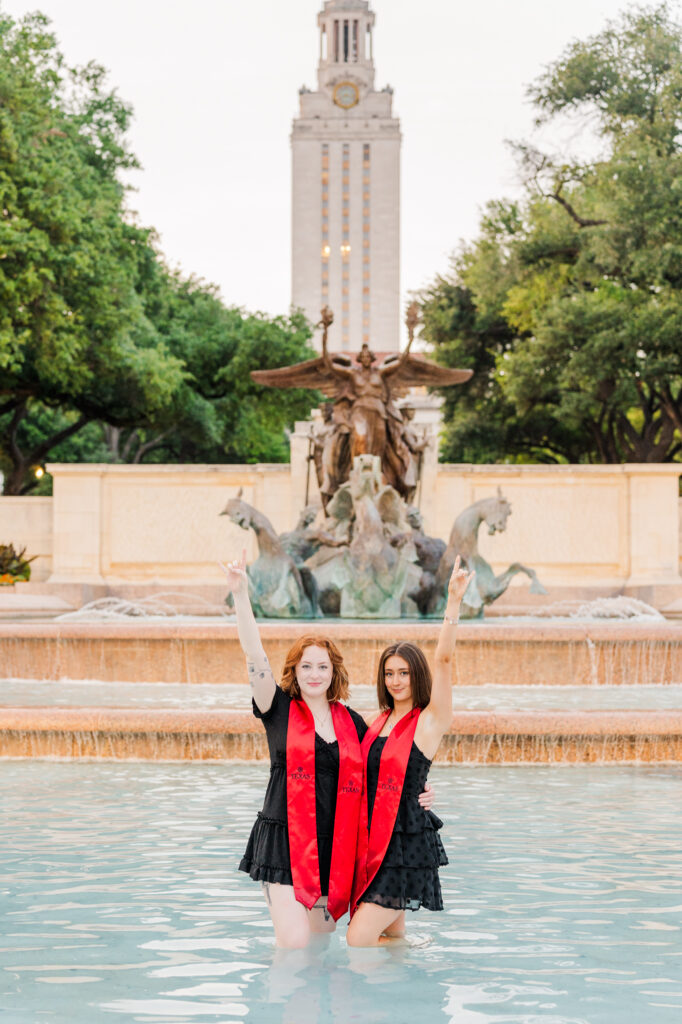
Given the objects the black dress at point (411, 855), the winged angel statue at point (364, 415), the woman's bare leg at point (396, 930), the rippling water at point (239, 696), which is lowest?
the rippling water at point (239, 696)

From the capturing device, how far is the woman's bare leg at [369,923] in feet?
14.3

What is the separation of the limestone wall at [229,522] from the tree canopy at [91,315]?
336 cm

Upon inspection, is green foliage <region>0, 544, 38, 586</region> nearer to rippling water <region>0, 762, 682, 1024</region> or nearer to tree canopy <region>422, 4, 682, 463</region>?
tree canopy <region>422, 4, 682, 463</region>

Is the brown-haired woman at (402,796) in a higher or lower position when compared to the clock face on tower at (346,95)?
lower

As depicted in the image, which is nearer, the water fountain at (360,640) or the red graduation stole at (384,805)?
the red graduation stole at (384,805)

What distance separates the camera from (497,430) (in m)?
41.6

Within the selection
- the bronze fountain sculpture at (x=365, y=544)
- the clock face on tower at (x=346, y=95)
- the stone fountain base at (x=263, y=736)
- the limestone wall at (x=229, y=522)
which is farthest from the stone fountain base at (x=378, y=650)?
the clock face on tower at (x=346, y=95)

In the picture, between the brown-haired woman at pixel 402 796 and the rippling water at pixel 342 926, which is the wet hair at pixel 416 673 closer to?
the brown-haired woman at pixel 402 796

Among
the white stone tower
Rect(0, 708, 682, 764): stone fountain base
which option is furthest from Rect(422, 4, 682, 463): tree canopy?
the white stone tower

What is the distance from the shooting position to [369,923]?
14.3 feet

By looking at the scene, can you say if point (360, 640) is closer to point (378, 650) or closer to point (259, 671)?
point (378, 650)

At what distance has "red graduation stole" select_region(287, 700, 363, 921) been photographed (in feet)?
14.1

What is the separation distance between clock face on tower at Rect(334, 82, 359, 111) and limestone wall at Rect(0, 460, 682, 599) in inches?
4672

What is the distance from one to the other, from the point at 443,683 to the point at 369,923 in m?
0.85
